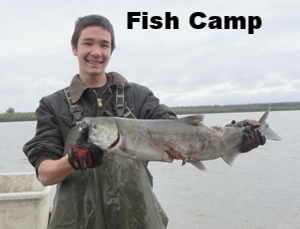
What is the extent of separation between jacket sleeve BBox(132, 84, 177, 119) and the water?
7497 millimetres

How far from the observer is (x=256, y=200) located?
13148 millimetres

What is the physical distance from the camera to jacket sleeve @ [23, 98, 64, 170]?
11.7 ft

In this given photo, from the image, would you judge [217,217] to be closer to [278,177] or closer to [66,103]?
[278,177]

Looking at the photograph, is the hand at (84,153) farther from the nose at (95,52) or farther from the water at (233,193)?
the water at (233,193)

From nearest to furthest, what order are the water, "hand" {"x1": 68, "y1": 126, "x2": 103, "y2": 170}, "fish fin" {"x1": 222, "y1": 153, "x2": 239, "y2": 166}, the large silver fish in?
"hand" {"x1": 68, "y1": 126, "x2": 103, "y2": 170}, the large silver fish, "fish fin" {"x1": 222, "y1": 153, "x2": 239, "y2": 166}, the water

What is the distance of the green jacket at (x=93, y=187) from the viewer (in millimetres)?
3574

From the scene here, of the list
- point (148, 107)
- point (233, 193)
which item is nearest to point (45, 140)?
point (148, 107)

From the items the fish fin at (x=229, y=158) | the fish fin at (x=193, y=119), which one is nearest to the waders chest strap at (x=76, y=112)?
the fish fin at (x=193, y=119)

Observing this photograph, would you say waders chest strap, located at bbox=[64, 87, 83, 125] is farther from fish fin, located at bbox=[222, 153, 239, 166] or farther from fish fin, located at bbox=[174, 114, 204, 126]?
fish fin, located at bbox=[222, 153, 239, 166]

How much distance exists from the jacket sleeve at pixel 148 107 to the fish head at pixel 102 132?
67 cm

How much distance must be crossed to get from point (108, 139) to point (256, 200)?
10819mm

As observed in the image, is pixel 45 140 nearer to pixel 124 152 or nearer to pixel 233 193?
pixel 124 152

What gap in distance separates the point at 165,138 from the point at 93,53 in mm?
943

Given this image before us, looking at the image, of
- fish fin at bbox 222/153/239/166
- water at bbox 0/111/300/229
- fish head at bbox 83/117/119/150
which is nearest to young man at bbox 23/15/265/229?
fish fin at bbox 222/153/239/166
